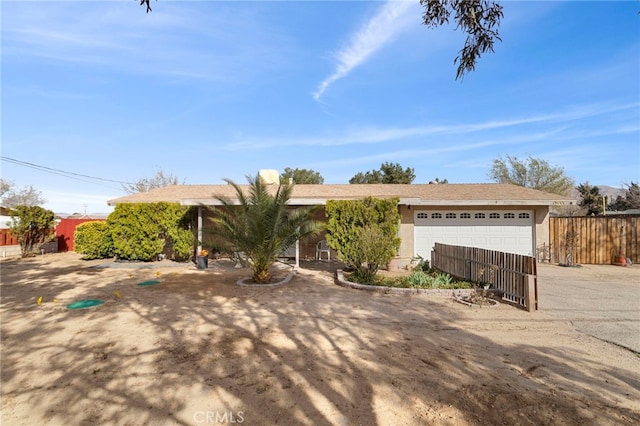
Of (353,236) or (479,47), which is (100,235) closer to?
(353,236)

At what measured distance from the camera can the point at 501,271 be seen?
7.52 m

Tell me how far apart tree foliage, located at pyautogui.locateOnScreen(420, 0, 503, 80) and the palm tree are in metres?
6.21

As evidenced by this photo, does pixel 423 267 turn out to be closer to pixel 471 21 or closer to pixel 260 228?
pixel 260 228

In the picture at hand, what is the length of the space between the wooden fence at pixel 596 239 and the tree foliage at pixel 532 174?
1654 cm

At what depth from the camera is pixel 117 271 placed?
36.9ft

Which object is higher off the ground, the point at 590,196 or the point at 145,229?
the point at 590,196

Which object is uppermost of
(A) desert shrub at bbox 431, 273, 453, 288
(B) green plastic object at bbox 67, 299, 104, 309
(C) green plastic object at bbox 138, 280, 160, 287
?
(A) desert shrub at bbox 431, 273, 453, 288

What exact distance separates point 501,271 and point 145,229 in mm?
13046

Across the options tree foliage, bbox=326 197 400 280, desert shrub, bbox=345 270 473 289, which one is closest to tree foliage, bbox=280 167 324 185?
tree foliage, bbox=326 197 400 280

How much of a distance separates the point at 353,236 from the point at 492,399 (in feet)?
25.2

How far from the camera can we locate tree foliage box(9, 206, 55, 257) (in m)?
14.7

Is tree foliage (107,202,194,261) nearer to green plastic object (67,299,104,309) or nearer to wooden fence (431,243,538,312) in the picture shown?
green plastic object (67,299,104,309)

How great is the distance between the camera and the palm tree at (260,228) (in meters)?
8.91

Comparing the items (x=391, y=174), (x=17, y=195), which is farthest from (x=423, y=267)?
(x=17, y=195)
